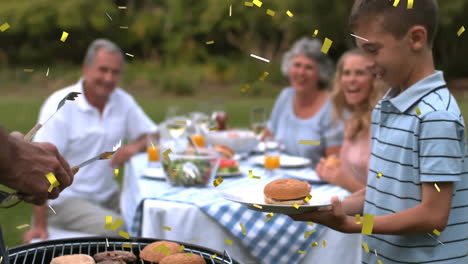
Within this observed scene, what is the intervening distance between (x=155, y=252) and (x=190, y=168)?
1.16 metres

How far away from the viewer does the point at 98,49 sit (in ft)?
16.8

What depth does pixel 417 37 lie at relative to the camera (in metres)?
2.36

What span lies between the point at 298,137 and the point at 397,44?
2.99 meters

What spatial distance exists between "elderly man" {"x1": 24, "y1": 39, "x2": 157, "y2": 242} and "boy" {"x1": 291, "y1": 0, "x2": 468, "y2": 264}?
2546 mm

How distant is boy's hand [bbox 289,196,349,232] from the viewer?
7.75 ft

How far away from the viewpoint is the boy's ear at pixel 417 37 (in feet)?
7.68

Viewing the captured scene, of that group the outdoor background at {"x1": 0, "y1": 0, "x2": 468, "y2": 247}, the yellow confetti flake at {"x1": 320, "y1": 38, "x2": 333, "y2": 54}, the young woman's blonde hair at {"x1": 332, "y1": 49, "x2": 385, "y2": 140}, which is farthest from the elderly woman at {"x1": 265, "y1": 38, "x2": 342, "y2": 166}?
the outdoor background at {"x1": 0, "y1": 0, "x2": 468, "y2": 247}

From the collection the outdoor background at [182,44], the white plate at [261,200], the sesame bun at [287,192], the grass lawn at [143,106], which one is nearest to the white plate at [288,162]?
the white plate at [261,200]

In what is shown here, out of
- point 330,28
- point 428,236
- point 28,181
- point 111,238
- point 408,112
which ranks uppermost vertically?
point 330,28

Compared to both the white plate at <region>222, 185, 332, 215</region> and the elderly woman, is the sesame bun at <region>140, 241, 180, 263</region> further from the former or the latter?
the elderly woman

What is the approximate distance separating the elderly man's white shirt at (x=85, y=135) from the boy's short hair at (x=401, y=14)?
2911 mm

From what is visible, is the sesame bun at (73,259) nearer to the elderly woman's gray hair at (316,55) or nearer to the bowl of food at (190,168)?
the bowl of food at (190,168)

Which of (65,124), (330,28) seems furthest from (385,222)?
(330,28)

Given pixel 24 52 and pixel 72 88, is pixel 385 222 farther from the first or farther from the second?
pixel 24 52
